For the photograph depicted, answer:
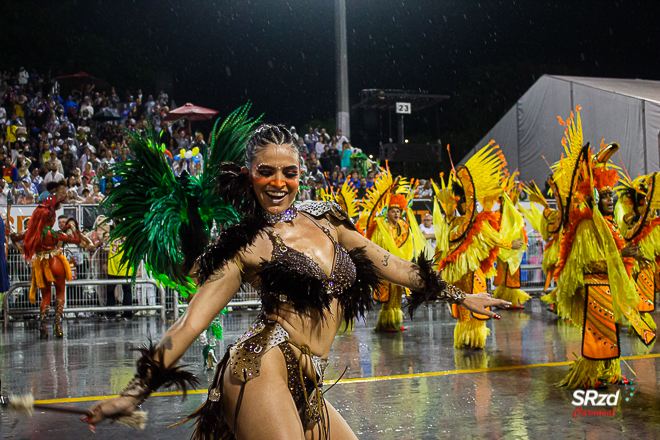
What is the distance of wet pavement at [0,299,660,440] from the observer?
166 inches

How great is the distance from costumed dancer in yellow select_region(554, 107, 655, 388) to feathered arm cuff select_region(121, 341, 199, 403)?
3942 mm

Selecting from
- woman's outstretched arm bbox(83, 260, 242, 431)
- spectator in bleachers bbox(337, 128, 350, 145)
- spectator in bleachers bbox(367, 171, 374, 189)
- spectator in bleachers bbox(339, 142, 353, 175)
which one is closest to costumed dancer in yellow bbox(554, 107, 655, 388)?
woman's outstretched arm bbox(83, 260, 242, 431)

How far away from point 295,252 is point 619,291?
3539 millimetres

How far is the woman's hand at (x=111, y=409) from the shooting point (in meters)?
1.74

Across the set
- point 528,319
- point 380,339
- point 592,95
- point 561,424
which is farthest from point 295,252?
point 592,95

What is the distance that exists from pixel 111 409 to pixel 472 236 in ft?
18.9

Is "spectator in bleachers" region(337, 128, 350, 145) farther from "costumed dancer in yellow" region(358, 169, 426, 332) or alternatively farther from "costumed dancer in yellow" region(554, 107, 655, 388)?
"costumed dancer in yellow" region(554, 107, 655, 388)

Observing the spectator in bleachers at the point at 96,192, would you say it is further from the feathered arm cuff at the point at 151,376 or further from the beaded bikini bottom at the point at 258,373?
the feathered arm cuff at the point at 151,376

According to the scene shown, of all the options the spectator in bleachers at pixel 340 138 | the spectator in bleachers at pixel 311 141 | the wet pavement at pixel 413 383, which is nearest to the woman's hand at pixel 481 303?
the wet pavement at pixel 413 383

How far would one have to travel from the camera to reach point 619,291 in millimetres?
4695

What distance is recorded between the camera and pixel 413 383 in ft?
18.1

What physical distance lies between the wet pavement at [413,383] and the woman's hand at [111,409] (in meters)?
0.98

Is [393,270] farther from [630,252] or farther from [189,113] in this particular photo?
[189,113]

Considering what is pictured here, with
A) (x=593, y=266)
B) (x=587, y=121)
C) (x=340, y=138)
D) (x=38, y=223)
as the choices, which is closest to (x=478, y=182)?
(x=593, y=266)
